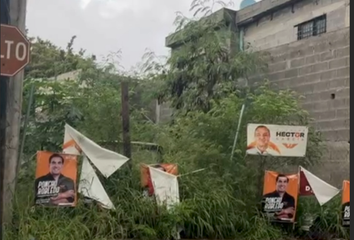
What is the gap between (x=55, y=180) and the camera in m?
6.14

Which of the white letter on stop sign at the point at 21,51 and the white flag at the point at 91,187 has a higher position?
the white letter on stop sign at the point at 21,51

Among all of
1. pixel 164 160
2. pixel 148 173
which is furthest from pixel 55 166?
pixel 164 160

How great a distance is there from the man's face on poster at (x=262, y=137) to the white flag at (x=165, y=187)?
132 centimetres

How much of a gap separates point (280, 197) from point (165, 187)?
5.32ft

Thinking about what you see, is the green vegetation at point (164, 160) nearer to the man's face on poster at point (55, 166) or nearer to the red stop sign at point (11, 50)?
the man's face on poster at point (55, 166)

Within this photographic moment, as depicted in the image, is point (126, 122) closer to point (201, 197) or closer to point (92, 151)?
point (92, 151)

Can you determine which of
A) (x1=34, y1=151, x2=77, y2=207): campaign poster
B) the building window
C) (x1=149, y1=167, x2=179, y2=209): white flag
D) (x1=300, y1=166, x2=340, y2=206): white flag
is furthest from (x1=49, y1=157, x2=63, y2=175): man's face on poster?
the building window

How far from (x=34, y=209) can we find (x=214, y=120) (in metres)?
2.94

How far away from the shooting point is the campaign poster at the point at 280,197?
7219 millimetres

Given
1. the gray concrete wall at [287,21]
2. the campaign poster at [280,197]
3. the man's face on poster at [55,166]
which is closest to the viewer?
the man's face on poster at [55,166]

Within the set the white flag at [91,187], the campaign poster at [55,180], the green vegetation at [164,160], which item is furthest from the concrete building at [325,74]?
the campaign poster at [55,180]

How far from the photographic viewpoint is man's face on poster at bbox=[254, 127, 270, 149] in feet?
24.2

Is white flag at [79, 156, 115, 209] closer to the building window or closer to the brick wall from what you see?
the brick wall

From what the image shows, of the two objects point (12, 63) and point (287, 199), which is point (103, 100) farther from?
point (12, 63)
